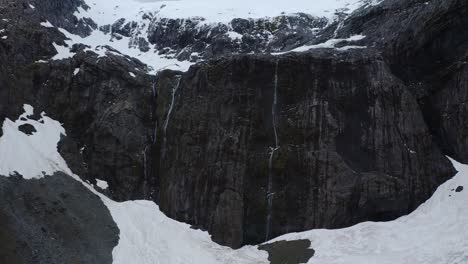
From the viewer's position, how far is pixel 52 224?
32.9 metres

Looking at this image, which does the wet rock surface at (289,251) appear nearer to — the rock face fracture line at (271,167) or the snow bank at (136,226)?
the snow bank at (136,226)

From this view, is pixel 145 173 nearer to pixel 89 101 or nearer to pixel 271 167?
pixel 89 101

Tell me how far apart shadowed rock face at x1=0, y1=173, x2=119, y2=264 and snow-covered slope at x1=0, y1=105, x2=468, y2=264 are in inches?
48.7

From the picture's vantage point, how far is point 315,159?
126ft

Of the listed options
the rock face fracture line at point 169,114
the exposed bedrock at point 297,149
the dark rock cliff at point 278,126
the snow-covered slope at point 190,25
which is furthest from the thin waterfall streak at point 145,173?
the snow-covered slope at point 190,25

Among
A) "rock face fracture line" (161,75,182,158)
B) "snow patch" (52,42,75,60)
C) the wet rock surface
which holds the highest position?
"snow patch" (52,42,75,60)

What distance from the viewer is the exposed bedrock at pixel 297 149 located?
3678 cm

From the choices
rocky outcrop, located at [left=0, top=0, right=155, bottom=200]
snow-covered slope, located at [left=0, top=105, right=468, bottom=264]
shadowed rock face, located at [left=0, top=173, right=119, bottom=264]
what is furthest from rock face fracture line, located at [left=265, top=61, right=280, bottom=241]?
shadowed rock face, located at [left=0, top=173, right=119, bottom=264]

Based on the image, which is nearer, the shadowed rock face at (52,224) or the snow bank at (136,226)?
the shadowed rock face at (52,224)

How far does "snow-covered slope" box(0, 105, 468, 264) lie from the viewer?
30.3 metres

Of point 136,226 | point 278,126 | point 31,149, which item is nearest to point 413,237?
point 278,126

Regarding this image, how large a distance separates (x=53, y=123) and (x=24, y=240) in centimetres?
1837

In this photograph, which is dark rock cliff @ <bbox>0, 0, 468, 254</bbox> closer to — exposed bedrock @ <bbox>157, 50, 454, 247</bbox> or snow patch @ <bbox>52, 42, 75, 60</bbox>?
exposed bedrock @ <bbox>157, 50, 454, 247</bbox>

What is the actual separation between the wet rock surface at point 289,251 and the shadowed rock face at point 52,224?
1227cm
